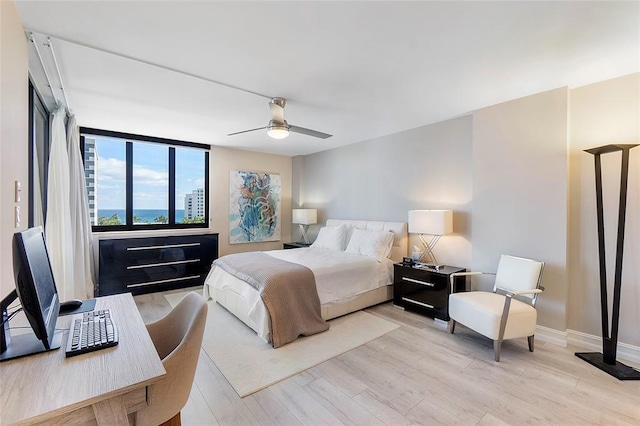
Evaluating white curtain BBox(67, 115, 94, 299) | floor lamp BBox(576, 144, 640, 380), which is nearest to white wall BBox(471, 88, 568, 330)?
floor lamp BBox(576, 144, 640, 380)

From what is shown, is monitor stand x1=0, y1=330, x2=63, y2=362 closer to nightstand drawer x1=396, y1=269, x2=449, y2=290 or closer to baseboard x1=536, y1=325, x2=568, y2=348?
nightstand drawer x1=396, y1=269, x2=449, y2=290

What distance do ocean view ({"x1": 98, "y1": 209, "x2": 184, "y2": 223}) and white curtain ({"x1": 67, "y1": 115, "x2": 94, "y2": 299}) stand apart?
2.60 feet

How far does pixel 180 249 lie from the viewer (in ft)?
15.6

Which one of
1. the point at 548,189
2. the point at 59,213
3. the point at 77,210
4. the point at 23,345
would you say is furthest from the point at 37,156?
the point at 548,189

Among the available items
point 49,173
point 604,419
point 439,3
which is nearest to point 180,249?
point 49,173

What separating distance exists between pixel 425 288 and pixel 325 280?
129 centimetres

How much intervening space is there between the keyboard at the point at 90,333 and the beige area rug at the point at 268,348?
45.4 inches

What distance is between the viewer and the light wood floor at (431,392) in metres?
1.84

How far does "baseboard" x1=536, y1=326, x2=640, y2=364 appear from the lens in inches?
99.3

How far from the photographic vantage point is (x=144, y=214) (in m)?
4.82

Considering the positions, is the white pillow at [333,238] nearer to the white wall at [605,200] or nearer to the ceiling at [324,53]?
the ceiling at [324,53]

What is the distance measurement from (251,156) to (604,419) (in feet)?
19.2

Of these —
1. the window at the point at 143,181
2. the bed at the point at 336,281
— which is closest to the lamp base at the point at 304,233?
the bed at the point at 336,281

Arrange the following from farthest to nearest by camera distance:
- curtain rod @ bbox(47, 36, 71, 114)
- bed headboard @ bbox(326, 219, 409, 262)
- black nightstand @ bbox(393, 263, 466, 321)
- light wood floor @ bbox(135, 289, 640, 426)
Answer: bed headboard @ bbox(326, 219, 409, 262) < black nightstand @ bbox(393, 263, 466, 321) < curtain rod @ bbox(47, 36, 71, 114) < light wood floor @ bbox(135, 289, 640, 426)
